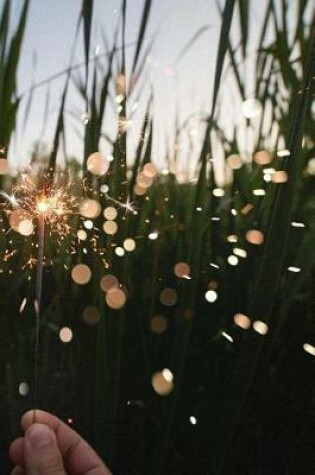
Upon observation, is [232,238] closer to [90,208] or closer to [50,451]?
→ [90,208]

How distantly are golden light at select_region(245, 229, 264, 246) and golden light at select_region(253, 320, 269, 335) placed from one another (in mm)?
141

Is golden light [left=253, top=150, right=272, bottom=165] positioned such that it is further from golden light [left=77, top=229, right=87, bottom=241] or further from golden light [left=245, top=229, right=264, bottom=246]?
golden light [left=77, top=229, right=87, bottom=241]

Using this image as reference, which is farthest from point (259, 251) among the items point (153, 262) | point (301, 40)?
point (301, 40)

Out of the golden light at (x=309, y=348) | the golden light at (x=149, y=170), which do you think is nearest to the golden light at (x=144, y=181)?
the golden light at (x=149, y=170)

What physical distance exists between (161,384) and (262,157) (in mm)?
272

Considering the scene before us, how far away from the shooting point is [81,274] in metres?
0.87

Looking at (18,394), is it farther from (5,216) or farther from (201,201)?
(201,201)

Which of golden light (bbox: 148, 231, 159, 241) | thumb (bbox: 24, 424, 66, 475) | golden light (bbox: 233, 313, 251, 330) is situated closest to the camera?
thumb (bbox: 24, 424, 66, 475)

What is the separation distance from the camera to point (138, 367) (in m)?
0.88

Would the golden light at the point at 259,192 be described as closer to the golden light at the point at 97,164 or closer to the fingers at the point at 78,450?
the golden light at the point at 97,164

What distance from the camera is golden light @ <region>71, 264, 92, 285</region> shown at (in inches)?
34.1

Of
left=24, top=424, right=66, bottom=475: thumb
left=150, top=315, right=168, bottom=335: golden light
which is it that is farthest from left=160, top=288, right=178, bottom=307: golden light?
left=24, top=424, right=66, bottom=475: thumb

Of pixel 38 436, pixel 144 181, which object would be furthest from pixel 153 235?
pixel 38 436

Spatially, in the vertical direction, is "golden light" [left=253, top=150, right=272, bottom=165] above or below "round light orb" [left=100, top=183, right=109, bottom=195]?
above
